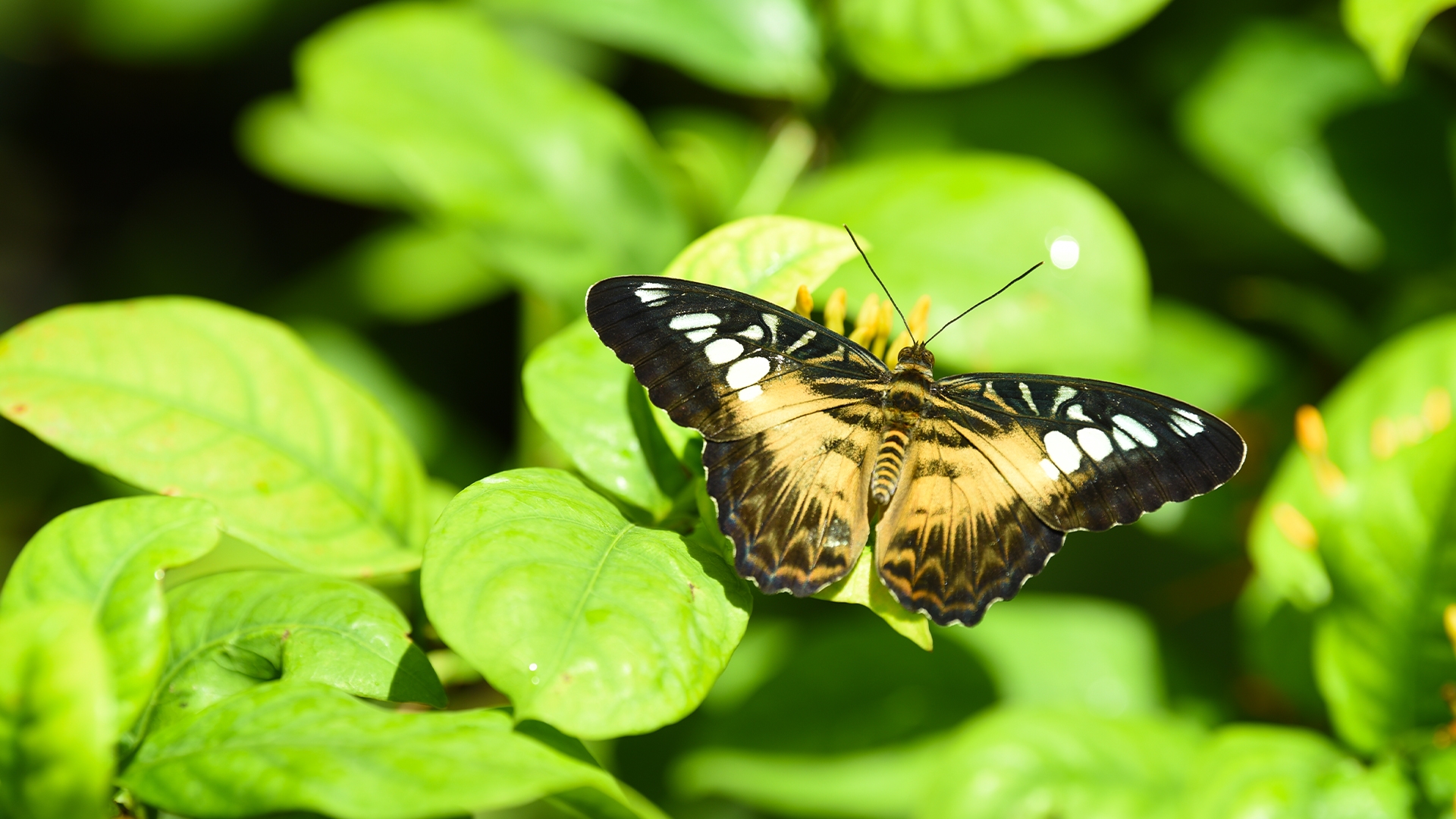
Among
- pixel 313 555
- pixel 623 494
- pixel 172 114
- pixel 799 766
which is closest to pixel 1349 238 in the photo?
pixel 799 766

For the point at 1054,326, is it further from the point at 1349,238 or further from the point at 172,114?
the point at 172,114

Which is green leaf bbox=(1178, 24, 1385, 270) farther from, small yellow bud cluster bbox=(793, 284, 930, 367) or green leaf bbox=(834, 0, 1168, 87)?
small yellow bud cluster bbox=(793, 284, 930, 367)

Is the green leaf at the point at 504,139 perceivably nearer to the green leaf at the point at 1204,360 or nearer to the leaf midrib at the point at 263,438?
the leaf midrib at the point at 263,438

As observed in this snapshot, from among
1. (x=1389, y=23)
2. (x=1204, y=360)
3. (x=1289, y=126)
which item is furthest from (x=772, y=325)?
(x=1289, y=126)

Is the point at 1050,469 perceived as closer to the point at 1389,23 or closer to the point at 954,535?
the point at 954,535

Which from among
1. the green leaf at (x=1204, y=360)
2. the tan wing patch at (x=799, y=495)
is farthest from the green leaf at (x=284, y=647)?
the green leaf at (x=1204, y=360)

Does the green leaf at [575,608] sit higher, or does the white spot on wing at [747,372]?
the white spot on wing at [747,372]

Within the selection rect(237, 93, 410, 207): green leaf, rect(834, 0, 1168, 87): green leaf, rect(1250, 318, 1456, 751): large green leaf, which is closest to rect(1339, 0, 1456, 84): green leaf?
rect(834, 0, 1168, 87): green leaf
